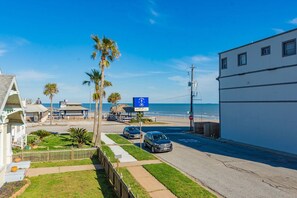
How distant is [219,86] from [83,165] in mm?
19656

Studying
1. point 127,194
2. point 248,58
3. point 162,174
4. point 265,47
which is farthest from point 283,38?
point 127,194

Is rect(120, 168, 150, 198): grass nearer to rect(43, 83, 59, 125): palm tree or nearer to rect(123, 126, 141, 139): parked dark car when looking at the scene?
rect(123, 126, 141, 139): parked dark car

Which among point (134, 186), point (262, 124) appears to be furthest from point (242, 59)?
point (134, 186)

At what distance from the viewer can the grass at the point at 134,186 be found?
10802 millimetres

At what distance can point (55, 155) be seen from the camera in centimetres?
1755

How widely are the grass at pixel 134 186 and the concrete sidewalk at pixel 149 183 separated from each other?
0.72 ft

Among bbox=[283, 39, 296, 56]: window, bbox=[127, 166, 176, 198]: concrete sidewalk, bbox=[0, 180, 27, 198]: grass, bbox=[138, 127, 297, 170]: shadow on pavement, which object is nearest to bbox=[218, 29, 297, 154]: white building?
bbox=[283, 39, 296, 56]: window

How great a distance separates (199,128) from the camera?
33.4 m

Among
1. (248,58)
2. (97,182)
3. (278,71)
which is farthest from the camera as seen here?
(248,58)

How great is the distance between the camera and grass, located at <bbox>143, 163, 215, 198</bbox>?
1090 cm

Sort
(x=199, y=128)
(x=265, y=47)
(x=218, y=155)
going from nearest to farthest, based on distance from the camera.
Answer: (x=218, y=155), (x=265, y=47), (x=199, y=128)

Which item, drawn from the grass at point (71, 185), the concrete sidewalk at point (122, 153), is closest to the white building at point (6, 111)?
the grass at point (71, 185)

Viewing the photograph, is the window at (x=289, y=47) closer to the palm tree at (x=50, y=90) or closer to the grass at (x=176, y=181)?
the grass at (x=176, y=181)

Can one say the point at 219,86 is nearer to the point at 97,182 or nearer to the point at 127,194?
the point at 97,182
